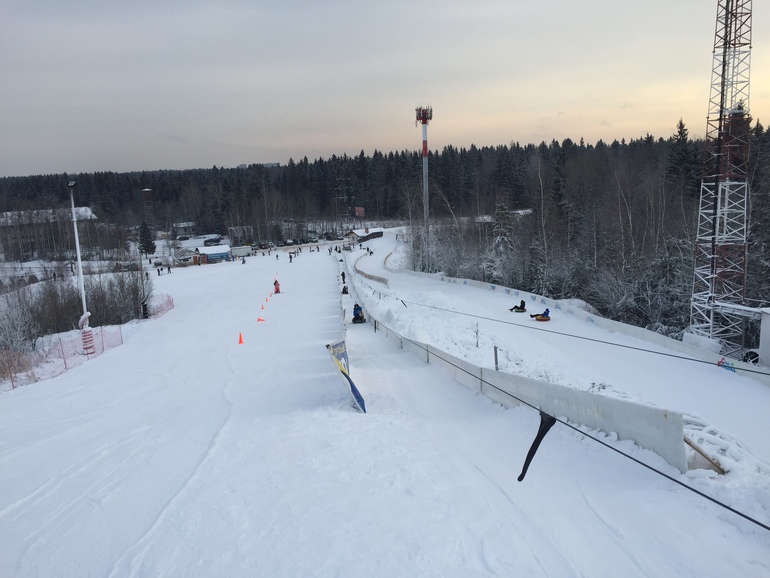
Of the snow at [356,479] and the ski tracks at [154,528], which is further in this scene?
the ski tracks at [154,528]

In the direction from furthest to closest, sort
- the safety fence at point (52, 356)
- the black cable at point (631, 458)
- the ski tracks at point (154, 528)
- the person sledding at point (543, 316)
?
1. the person sledding at point (543, 316)
2. the safety fence at point (52, 356)
3. the ski tracks at point (154, 528)
4. the black cable at point (631, 458)

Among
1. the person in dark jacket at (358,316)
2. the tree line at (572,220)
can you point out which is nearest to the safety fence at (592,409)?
the person in dark jacket at (358,316)

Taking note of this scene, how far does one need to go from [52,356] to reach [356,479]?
20.4 m

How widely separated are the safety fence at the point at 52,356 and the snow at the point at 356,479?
1.77 meters

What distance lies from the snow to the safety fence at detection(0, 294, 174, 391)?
69.6 inches

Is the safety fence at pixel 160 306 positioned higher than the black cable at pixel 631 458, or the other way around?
the black cable at pixel 631 458

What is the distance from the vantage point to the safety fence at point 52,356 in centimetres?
1775

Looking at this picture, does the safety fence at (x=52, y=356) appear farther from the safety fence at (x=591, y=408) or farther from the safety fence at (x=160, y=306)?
the safety fence at (x=591, y=408)

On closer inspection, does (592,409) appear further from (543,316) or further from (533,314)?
(533,314)

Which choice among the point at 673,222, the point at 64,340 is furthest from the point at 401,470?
the point at 673,222

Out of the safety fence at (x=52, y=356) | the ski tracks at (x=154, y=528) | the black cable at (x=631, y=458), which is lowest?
the safety fence at (x=52, y=356)

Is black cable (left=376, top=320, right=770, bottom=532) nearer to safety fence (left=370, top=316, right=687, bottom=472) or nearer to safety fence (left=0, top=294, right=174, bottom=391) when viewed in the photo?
safety fence (left=370, top=316, right=687, bottom=472)

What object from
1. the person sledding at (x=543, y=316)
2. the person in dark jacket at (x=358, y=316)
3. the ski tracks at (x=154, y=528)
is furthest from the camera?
the person sledding at (x=543, y=316)

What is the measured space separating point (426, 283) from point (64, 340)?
26.3 meters
